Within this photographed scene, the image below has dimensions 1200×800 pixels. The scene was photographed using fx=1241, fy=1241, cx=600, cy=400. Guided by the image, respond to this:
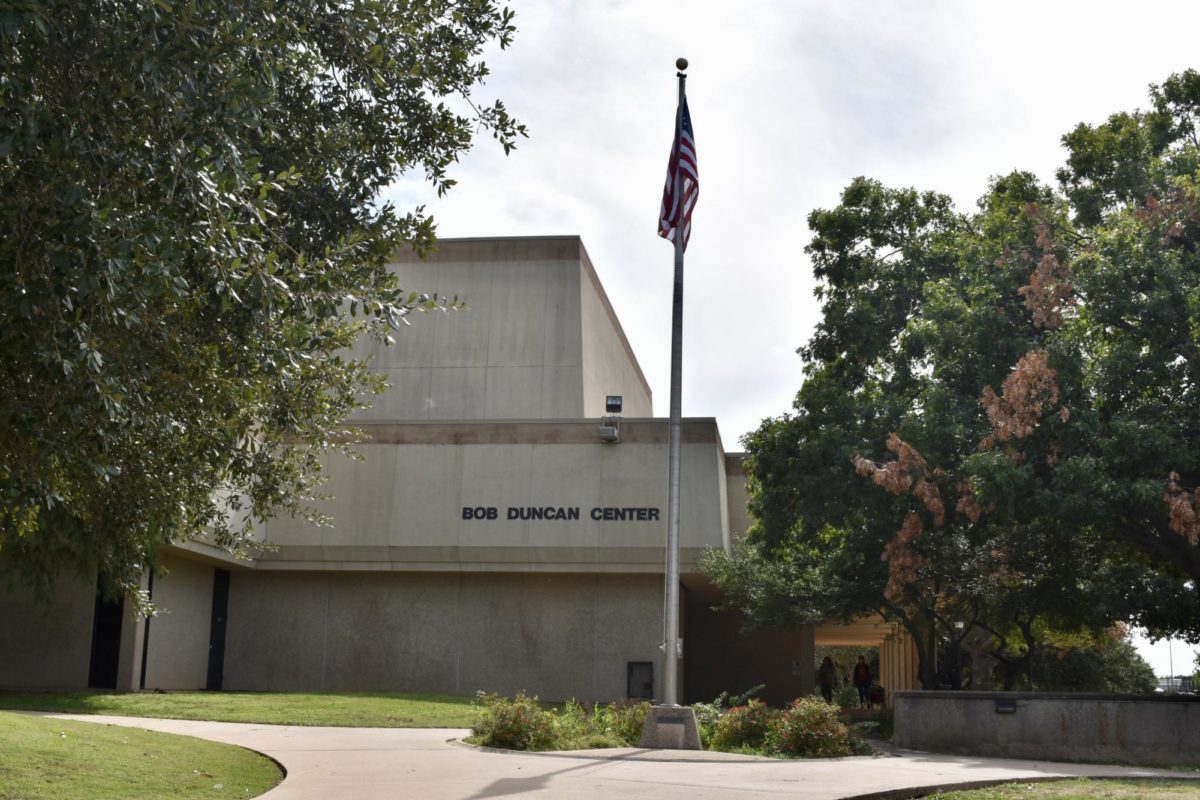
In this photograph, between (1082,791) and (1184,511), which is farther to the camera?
(1184,511)

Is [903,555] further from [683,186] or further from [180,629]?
[180,629]

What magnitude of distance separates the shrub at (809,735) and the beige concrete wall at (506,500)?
1382 cm

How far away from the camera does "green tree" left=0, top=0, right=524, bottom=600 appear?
743 centimetres

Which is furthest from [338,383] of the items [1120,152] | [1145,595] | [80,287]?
[1145,595]

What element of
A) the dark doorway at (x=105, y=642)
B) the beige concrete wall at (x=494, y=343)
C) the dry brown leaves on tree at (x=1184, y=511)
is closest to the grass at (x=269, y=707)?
the dark doorway at (x=105, y=642)

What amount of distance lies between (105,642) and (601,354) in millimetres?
17831

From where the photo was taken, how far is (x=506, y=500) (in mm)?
30781

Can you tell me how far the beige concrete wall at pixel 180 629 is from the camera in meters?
28.4

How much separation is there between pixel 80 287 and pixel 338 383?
637 cm

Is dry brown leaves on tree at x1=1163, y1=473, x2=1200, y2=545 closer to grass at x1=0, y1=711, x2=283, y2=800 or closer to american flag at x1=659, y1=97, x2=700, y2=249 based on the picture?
american flag at x1=659, y1=97, x2=700, y2=249

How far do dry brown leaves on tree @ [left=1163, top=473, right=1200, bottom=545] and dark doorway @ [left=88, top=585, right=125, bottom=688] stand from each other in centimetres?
2148

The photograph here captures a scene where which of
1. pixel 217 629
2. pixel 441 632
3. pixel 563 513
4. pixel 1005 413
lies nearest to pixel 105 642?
pixel 217 629

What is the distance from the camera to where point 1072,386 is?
64.6 ft

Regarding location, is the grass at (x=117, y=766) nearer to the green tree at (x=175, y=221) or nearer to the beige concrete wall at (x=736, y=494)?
the green tree at (x=175, y=221)
